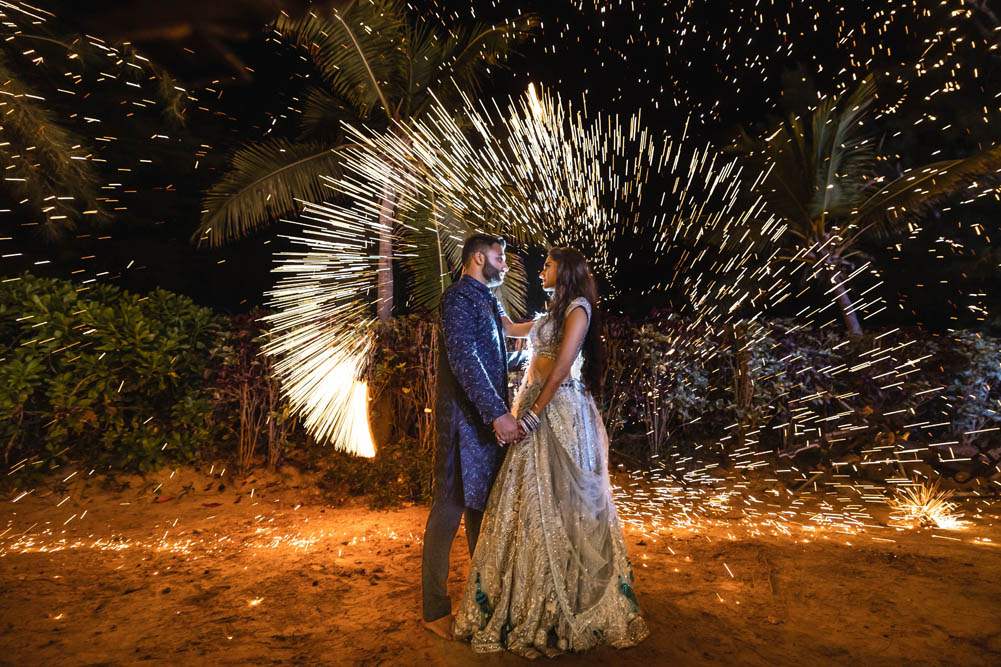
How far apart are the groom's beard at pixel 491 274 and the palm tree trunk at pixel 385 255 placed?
4.16 metres

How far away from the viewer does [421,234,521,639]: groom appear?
3277 mm

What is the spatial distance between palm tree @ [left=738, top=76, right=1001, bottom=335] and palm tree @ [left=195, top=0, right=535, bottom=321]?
17.9 ft

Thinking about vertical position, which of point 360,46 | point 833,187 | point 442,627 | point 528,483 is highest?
point 360,46

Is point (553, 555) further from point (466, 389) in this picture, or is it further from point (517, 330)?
point (517, 330)

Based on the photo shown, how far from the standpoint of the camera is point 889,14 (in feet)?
40.6

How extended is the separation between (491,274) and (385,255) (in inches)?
193

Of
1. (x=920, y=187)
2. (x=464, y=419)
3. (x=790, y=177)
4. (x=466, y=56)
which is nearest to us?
(x=464, y=419)

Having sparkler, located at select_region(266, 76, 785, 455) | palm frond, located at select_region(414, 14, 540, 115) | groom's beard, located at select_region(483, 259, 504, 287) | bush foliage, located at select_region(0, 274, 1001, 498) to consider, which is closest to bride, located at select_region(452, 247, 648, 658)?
groom's beard, located at select_region(483, 259, 504, 287)

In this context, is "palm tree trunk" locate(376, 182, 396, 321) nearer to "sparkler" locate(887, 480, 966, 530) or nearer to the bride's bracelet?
the bride's bracelet

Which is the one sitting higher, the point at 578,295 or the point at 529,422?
the point at 578,295

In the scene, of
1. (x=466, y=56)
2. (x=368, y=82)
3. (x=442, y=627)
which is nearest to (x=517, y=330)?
(x=442, y=627)

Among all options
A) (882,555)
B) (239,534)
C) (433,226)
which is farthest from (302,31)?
(882,555)

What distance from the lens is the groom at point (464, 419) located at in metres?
3.28

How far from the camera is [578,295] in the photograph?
3.46 metres
